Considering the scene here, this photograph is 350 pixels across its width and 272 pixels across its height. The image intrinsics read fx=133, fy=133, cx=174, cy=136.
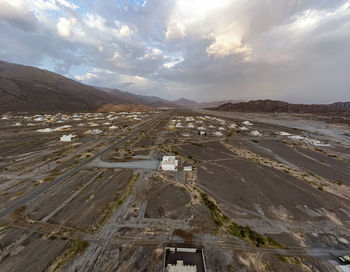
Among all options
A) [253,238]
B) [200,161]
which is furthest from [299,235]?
[200,161]

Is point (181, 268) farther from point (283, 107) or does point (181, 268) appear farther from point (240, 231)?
point (283, 107)

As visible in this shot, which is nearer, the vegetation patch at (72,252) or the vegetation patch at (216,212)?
the vegetation patch at (72,252)

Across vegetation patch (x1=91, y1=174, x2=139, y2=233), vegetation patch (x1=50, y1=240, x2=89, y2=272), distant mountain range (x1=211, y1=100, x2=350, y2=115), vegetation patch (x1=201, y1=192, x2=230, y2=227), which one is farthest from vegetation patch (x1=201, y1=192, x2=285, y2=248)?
distant mountain range (x1=211, y1=100, x2=350, y2=115)

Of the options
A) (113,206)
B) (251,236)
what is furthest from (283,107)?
(113,206)

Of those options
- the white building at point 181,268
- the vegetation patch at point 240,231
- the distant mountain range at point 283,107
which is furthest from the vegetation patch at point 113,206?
the distant mountain range at point 283,107

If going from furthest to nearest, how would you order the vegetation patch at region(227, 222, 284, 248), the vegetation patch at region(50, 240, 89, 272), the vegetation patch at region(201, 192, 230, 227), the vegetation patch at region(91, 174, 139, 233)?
the vegetation patch at region(201, 192, 230, 227)
the vegetation patch at region(91, 174, 139, 233)
the vegetation patch at region(227, 222, 284, 248)
the vegetation patch at region(50, 240, 89, 272)

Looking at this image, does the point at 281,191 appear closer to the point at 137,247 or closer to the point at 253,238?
the point at 253,238

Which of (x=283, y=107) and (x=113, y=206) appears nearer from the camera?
(x=113, y=206)

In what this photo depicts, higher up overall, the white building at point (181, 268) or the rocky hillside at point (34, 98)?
the rocky hillside at point (34, 98)

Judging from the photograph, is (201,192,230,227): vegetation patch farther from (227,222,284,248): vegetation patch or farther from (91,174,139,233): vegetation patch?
(91,174,139,233): vegetation patch

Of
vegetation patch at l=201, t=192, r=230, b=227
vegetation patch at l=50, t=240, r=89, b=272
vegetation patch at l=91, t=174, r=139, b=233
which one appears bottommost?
vegetation patch at l=91, t=174, r=139, b=233

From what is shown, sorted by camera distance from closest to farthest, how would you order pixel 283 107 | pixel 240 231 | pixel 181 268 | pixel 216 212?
1. pixel 181 268
2. pixel 240 231
3. pixel 216 212
4. pixel 283 107

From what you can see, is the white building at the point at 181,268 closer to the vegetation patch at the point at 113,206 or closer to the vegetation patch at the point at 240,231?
the vegetation patch at the point at 240,231
